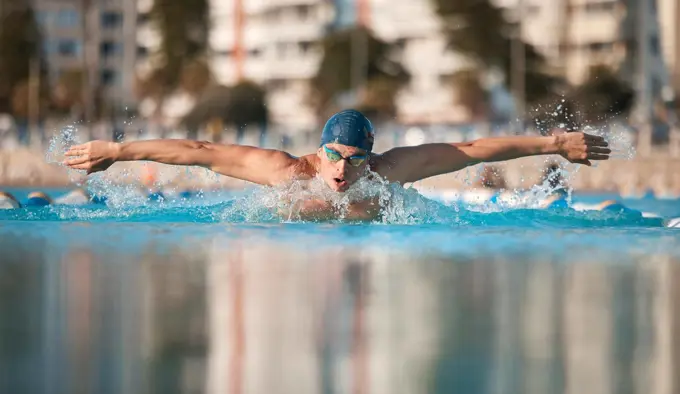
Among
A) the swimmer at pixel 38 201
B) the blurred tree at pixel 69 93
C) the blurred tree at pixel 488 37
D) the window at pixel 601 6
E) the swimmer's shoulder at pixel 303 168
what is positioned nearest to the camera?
the swimmer's shoulder at pixel 303 168

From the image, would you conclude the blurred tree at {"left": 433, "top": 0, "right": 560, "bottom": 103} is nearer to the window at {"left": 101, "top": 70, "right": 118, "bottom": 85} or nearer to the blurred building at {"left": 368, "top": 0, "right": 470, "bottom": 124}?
the blurred building at {"left": 368, "top": 0, "right": 470, "bottom": 124}

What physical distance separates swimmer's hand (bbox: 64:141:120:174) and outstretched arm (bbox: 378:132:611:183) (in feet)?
6.05

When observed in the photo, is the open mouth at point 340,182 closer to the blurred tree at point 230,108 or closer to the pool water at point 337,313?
the pool water at point 337,313

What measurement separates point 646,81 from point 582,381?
5606 centimetres

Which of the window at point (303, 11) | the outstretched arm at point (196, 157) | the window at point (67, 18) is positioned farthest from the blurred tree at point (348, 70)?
the outstretched arm at point (196, 157)

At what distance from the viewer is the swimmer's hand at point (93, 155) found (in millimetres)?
8172

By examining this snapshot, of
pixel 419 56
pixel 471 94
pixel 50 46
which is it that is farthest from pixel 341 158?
pixel 50 46

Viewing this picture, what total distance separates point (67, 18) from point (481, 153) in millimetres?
82631

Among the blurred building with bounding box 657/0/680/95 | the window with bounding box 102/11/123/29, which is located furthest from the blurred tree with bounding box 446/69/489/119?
the window with bounding box 102/11/123/29

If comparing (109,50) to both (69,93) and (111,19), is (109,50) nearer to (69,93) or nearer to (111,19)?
(111,19)

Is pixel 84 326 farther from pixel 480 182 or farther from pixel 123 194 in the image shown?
pixel 480 182

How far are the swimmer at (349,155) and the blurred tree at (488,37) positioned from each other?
152 feet

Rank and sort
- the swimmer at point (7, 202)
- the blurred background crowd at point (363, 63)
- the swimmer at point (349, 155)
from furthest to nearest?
the blurred background crowd at point (363, 63), the swimmer at point (7, 202), the swimmer at point (349, 155)

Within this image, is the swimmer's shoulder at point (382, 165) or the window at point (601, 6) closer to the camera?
the swimmer's shoulder at point (382, 165)
